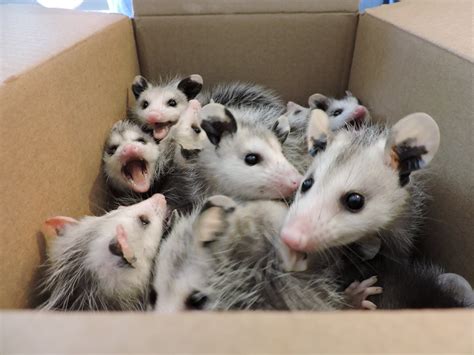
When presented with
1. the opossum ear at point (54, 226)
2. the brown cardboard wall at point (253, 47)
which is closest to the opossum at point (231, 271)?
the opossum ear at point (54, 226)

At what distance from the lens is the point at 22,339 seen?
47cm

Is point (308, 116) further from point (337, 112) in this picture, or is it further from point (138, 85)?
point (138, 85)

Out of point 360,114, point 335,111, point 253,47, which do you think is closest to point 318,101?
point 335,111

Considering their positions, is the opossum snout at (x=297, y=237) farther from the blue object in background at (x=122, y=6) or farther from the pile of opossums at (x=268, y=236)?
the blue object in background at (x=122, y=6)

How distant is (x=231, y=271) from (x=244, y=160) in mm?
450

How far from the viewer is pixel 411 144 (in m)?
1.06

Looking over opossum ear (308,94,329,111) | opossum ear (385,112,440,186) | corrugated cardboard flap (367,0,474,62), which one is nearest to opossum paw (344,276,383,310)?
opossum ear (385,112,440,186)

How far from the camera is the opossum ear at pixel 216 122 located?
4.38 feet

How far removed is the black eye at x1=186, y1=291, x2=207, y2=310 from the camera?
95 centimetres

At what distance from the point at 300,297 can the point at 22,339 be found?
2.11 feet

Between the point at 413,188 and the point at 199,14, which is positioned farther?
the point at 199,14

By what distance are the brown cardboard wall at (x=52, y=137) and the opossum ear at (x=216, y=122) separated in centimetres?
37

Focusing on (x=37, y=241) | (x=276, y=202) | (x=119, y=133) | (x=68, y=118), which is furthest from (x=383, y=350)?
(x=119, y=133)

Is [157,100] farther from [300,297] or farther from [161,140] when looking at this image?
[300,297]
